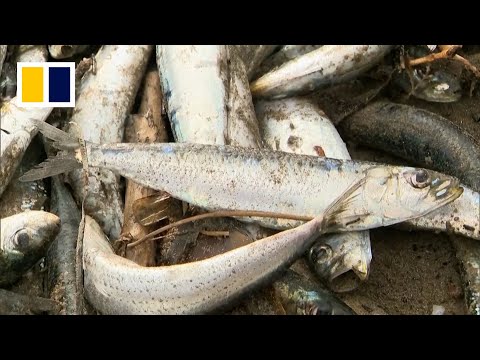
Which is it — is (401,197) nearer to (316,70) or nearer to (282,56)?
(316,70)

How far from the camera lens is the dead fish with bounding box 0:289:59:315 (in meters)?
4.17

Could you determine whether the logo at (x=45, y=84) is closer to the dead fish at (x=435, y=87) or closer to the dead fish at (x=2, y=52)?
the dead fish at (x=2, y=52)

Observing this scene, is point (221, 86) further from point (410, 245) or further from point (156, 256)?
point (410, 245)

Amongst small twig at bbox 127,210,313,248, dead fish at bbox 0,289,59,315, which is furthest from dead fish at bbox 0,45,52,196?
small twig at bbox 127,210,313,248

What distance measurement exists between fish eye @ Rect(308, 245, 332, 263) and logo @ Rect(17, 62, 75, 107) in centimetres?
184

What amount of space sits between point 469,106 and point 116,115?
8.35ft

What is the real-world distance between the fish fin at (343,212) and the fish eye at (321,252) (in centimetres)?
14

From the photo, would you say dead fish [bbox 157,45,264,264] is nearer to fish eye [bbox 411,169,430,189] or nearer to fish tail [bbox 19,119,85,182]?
fish tail [bbox 19,119,85,182]

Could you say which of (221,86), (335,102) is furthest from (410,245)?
(221,86)

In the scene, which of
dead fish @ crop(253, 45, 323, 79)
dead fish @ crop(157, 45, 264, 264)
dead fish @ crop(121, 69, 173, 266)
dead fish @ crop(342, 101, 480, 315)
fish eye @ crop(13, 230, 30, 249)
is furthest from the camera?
dead fish @ crop(253, 45, 323, 79)

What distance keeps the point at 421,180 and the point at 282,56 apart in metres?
1.59

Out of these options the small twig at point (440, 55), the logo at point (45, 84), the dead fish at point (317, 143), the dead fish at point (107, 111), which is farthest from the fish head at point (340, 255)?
the logo at point (45, 84)

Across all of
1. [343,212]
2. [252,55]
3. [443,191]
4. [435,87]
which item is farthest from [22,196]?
[435,87]

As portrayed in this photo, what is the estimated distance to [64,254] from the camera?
448cm
